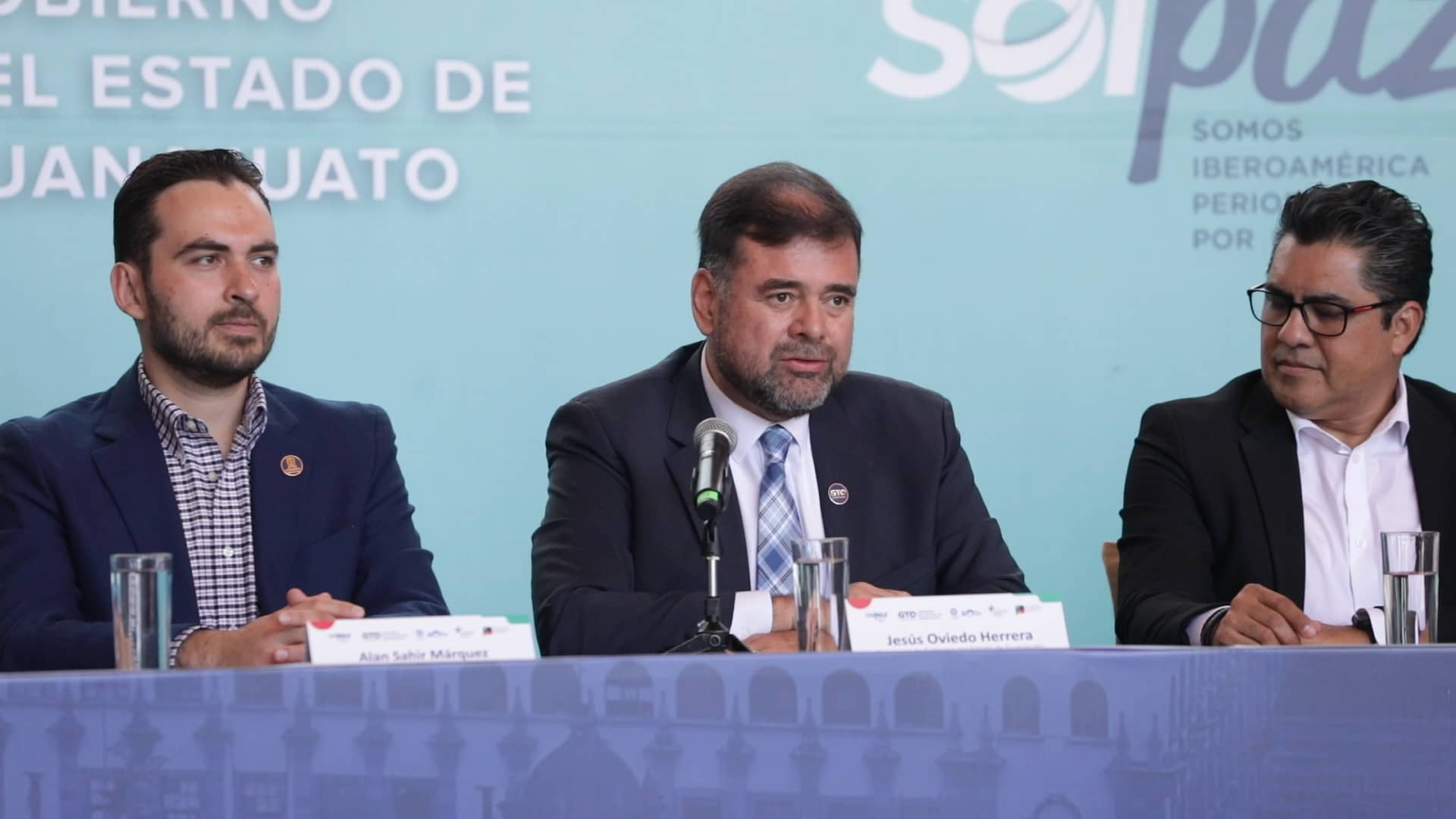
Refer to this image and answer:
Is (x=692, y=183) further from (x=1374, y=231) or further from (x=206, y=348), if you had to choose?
(x=1374, y=231)

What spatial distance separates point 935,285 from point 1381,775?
2.58 meters

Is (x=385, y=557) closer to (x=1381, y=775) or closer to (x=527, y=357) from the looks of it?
(x=527, y=357)

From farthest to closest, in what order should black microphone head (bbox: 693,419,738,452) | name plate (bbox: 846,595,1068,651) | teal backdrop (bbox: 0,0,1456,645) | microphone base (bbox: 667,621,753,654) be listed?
teal backdrop (bbox: 0,0,1456,645), black microphone head (bbox: 693,419,738,452), microphone base (bbox: 667,621,753,654), name plate (bbox: 846,595,1068,651)

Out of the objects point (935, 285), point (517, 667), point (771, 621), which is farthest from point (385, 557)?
point (935, 285)

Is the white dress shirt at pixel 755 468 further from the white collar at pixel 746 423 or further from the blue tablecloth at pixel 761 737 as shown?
the blue tablecloth at pixel 761 737

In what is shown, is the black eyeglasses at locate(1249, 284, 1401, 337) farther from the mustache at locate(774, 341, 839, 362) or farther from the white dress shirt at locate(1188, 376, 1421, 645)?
the mustache at locate(774, 341, 839, 362)

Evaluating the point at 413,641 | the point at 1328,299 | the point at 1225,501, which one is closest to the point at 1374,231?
the point at 1328,299

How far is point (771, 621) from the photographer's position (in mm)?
2801

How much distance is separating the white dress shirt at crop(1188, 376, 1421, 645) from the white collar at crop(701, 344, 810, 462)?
102 centimetres

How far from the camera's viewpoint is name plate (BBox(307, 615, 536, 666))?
2.12 m

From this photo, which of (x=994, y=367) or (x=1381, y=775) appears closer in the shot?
→ (x=1381, y=775)

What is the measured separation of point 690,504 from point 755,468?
0.53 ft

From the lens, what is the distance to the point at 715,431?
2.54 meters

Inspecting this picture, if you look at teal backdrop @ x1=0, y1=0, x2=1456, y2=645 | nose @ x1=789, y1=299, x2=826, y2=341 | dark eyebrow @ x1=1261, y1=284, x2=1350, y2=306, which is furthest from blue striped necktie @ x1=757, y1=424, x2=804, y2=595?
teal backdrop @ x1=0, y1=0, x2=1456, y2=645
